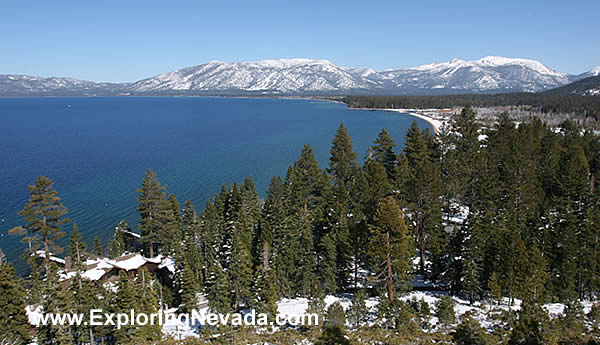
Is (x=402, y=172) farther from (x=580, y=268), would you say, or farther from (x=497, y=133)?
(x=497, y=133)

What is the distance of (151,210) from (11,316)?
15.9 metres

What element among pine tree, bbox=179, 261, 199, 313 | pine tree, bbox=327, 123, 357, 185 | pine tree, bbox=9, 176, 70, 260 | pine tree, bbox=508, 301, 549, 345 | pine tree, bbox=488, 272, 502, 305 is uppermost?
pine tree, bbox=327, 123, 357, 185

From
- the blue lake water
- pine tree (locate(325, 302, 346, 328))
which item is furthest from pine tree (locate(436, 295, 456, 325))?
the blue lake water

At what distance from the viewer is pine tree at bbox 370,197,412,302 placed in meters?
21.5

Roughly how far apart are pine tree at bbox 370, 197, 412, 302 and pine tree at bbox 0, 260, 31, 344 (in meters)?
17.7

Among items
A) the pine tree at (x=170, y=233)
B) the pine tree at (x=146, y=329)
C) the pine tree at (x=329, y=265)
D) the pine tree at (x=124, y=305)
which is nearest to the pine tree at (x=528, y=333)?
the pine tree at (x=329, y=265)

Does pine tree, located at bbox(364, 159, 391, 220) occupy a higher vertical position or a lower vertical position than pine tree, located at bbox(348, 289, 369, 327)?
higher

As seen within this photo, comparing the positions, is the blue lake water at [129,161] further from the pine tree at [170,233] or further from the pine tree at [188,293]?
the pine tree at [188,293]

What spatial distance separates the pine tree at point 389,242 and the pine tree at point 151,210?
1999 centimetres

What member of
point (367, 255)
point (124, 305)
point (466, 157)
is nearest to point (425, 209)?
point (367, 255)

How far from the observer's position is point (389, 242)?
874 inches

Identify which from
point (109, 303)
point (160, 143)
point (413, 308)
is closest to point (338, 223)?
point (413, 308)

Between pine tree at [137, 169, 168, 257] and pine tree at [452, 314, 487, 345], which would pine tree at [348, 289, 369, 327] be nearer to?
pine tree at [452, 314, 487, 345]

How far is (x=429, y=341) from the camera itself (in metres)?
16.8
